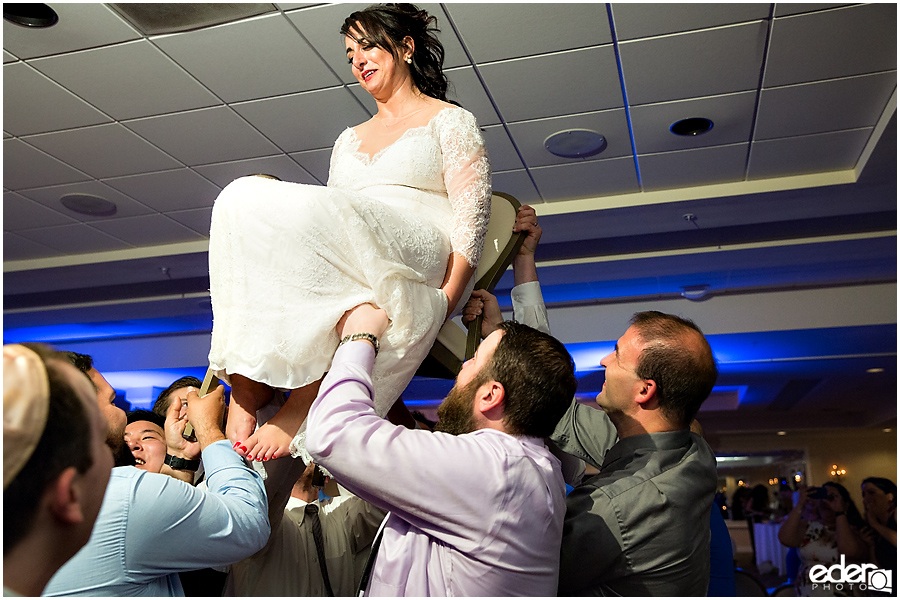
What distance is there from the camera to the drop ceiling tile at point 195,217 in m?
5.35

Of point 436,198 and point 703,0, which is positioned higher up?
point 703,0

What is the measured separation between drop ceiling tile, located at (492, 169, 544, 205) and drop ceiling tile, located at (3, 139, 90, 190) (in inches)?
108

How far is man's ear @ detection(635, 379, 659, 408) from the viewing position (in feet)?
5.36

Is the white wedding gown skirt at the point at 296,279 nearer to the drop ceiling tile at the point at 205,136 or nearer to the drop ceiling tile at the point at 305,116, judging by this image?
the drop ceiling tile at the point at 305,116

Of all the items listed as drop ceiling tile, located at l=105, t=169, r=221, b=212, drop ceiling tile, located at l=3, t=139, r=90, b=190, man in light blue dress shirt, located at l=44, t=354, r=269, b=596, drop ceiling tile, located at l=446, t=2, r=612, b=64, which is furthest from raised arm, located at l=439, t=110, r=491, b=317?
drop ceiling tile, located at l=3, t=139, r=90, b=190

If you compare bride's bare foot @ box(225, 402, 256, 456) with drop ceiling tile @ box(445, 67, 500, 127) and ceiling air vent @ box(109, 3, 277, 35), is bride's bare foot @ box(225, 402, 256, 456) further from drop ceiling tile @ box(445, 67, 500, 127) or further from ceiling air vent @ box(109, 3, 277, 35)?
drop ceiling tile @ box(445, 67, 500, 127)

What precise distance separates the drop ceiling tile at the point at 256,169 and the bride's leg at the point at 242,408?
131 inches

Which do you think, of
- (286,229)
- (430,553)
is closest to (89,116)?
(286,229)

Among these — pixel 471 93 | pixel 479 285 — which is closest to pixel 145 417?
pixel 479 285

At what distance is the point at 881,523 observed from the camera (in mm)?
4559

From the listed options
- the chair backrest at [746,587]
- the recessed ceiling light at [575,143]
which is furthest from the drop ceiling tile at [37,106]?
the chair backrest at [746,587]

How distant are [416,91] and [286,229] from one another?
650mm

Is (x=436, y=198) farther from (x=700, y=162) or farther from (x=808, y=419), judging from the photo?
(x=808, y=419)

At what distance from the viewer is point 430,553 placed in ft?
4.17
